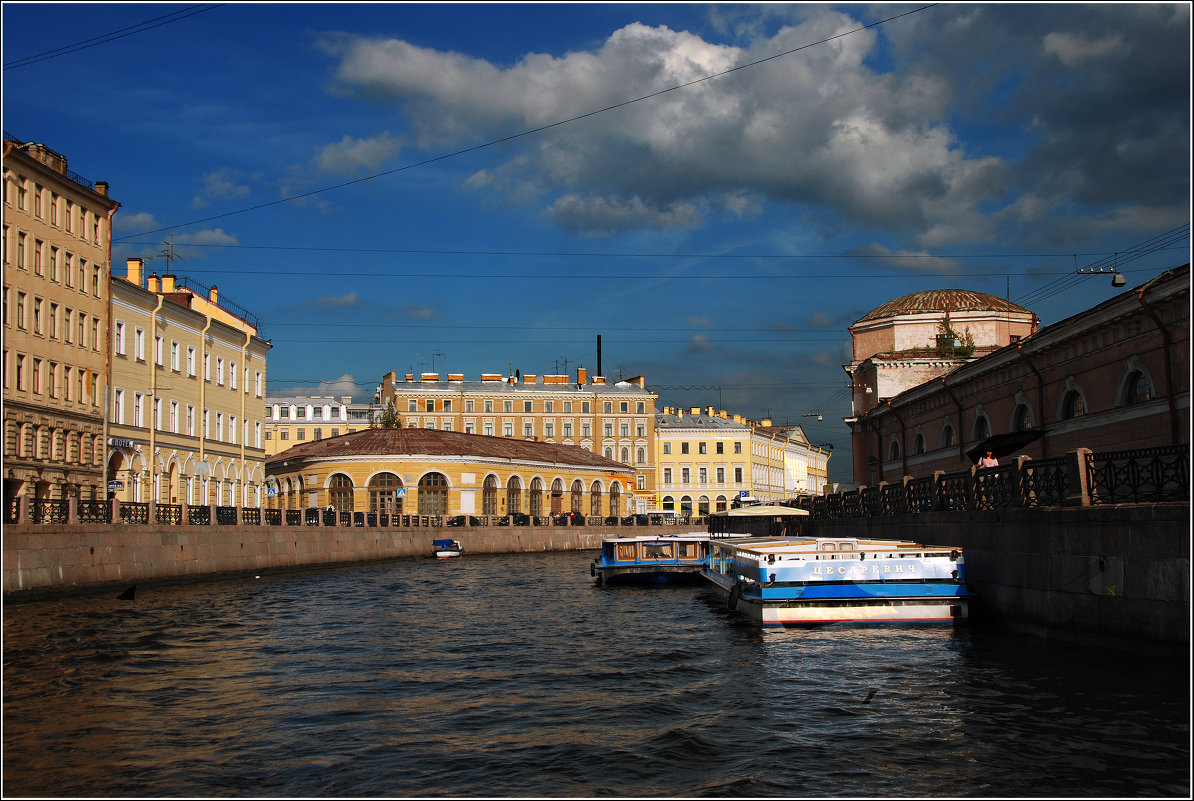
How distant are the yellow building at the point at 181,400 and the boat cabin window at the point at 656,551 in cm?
1820

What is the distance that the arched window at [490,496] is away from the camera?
A: 74062 mm

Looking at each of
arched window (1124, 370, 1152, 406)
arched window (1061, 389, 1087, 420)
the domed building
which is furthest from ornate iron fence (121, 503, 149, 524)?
the domed building

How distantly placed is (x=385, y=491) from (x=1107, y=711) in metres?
62.7

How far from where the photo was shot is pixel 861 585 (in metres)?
19.1

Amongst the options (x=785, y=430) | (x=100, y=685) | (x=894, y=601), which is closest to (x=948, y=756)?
(x=894, y=601)

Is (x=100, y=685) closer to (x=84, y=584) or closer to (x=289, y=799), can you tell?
(x=289, y=799)

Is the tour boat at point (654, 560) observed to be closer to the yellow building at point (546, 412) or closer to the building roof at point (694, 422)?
the yellow building at point (546, 412)

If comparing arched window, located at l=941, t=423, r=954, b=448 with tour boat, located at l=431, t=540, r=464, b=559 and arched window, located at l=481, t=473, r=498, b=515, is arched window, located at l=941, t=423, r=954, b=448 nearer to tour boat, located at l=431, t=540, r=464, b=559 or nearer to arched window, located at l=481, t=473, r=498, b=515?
tour boat, located at l=431, t=540, r=464, b=559

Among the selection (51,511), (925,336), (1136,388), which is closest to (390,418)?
(925,336)

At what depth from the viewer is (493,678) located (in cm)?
1567

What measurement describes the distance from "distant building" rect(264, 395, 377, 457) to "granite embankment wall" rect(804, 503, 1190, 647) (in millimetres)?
106709

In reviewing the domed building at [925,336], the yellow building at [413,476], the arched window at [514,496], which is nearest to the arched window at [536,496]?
the yellow building at [413,476]

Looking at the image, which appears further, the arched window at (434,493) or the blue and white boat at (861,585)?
the arched window at (434,493)

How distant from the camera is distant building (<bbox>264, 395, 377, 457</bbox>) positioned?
126m
